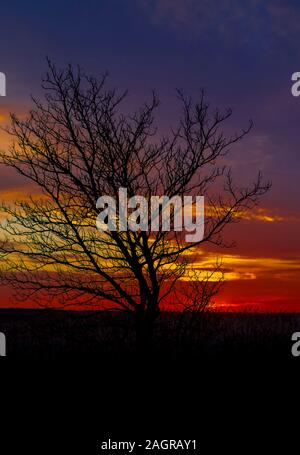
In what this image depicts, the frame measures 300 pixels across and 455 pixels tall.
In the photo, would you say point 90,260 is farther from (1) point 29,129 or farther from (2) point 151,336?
(1) point 29,129

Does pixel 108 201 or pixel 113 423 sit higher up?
pixel 108 201

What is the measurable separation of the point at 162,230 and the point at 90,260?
185cm

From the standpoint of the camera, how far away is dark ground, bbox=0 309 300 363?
15.6 meters

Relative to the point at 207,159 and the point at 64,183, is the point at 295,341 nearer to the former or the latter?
the point at 207,159

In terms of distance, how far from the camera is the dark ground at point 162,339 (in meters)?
15.6

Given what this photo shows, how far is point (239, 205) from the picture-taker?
1558cm

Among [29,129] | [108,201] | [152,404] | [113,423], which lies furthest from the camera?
[29,129]

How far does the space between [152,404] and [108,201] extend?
4776mm

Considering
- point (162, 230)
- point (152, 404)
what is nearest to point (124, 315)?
point (162, 230)

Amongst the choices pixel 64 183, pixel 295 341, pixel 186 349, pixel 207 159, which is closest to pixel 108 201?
pixel 64 183

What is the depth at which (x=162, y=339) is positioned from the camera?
16.1m

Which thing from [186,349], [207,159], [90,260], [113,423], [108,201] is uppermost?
[207,159]

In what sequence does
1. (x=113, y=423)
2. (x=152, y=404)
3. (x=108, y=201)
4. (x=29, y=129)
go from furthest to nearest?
(x=29, y=129) < (x=108, y=201) < (x=152, y=404) < (x=113, y=423)

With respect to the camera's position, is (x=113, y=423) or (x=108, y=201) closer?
(x=113, y=423)
